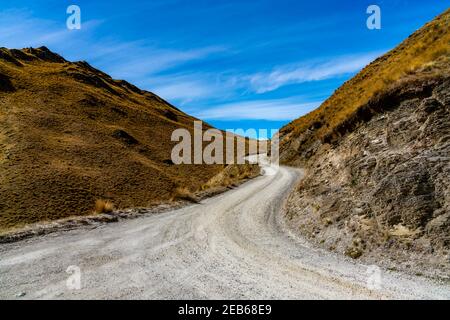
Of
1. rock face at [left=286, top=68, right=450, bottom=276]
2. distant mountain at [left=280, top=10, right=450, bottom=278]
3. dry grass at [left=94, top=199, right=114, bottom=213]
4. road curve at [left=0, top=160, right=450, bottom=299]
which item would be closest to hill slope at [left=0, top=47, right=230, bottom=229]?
dry grass at [left=94, top=199, right=114, bottom=213]

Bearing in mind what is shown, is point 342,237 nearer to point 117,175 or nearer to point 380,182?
point 380,182

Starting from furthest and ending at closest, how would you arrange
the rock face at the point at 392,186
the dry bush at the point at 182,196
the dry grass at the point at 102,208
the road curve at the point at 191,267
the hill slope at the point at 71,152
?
the hill slope at the point at 71,152
the dry bush at the point at 182,196
the dry grass at the point at 102,208
the rock face at the point at 392,186
the road curve at the point at 191,267

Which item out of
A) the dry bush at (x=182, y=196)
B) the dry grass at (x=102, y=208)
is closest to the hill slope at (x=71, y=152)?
the dry bush at (x=182, y=196)

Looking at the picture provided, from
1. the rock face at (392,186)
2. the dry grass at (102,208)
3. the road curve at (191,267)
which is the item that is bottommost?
the road curve at (191,267)

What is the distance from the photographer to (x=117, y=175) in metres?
47.6

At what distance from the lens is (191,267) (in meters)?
10.9

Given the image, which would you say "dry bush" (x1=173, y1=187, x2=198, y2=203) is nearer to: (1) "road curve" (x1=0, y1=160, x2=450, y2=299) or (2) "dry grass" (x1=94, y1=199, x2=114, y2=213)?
(2) "dry grass" (x1=94, y1=199, x2=114, y2=213)

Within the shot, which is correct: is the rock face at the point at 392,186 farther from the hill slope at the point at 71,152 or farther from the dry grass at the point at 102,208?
the hill slope at the point at 71,152

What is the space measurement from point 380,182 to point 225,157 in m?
69.1

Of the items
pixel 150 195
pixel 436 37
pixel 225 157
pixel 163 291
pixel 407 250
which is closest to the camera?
pixel 163 291

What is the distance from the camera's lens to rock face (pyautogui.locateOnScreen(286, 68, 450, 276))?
1095 centimetres

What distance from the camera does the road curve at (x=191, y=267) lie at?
28.5 feet

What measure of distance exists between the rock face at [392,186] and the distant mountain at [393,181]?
0.03 meters
